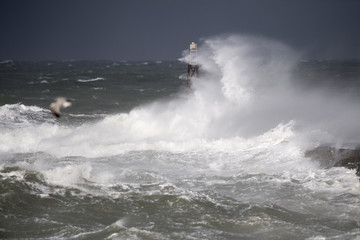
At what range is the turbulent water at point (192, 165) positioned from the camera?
34.3 ft

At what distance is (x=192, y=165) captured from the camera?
1627 centimetres

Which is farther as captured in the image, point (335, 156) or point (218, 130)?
point (218, 130)

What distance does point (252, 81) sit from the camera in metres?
30.4

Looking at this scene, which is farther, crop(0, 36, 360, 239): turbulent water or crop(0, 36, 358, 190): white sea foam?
crop(0, 36, 358, 190): white sea foam

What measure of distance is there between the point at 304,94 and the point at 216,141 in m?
11.1

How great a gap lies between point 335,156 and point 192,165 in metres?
4.86

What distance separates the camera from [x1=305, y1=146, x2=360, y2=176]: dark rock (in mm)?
14180

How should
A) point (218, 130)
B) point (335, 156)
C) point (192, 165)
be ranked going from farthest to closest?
point (218, 130), point (192, 165), point (335, 156)

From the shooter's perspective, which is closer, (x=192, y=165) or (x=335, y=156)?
(x=335, y=156)

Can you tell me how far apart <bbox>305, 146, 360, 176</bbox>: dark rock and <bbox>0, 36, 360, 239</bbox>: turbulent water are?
330 mm

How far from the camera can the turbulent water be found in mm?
10453

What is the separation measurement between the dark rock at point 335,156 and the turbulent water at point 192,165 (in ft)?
1.08

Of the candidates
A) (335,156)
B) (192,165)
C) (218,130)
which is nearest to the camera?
(335,156)

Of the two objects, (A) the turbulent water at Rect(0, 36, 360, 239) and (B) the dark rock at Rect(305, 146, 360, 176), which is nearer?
(A) the turbulent water at Rect(0, 36, 360, 239)
